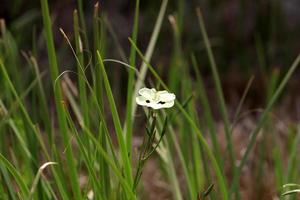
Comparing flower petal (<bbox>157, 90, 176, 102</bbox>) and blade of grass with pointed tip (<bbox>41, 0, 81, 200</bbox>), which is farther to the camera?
blade of grass with pointed tip (<bbox>41, 0, 81, 200</bbox>)

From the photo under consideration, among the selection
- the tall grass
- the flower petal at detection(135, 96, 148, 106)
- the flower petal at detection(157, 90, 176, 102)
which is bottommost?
the tall grass

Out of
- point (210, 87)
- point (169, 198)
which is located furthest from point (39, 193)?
point (210, 87)

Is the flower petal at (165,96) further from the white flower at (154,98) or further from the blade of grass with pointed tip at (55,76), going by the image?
the blade of grass with pointed tip at (55,76)

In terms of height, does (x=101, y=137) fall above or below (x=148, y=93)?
below

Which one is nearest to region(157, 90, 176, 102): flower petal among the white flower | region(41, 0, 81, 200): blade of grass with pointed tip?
the white flower

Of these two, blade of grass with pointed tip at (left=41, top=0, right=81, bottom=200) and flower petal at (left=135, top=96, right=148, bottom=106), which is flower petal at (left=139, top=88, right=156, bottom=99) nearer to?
flower petal at (left=135, top=96, right=148, bottom=106)

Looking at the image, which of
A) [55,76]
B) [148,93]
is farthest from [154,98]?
[55,76]

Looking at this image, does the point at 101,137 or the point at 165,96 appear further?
the point at 101,137

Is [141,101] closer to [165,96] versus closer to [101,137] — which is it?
[165,96]

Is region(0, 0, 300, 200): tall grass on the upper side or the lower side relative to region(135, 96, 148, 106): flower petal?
lower

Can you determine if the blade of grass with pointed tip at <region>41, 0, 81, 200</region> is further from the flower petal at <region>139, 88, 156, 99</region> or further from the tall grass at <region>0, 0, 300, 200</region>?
the flower petal at <region>139, 88, 156, 99</region>

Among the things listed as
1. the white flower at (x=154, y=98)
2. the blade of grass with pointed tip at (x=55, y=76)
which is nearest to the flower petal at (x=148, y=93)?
the white flower at (x=154, y=98)
